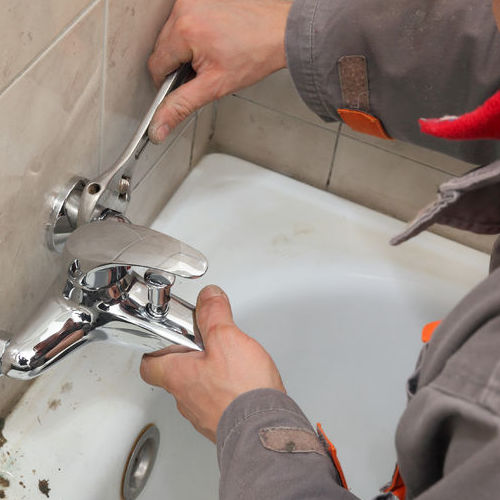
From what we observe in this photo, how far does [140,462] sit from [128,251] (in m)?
0.28

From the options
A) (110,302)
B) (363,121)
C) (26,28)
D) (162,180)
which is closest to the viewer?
(26,28)

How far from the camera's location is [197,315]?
1.81 ft

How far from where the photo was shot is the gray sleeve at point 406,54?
1.83ft

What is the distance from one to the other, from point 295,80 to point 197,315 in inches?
8.8

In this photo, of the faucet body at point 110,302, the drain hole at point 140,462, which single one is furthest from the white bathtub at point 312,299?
the faucet body at point 110,302

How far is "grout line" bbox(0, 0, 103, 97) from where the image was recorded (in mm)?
415

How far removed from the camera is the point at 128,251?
45cm

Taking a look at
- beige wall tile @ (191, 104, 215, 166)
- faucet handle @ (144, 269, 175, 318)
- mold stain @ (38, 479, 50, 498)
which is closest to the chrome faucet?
faucet handle @ (144, 269, 175, 318)

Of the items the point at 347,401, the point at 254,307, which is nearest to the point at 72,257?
the point at 254,307

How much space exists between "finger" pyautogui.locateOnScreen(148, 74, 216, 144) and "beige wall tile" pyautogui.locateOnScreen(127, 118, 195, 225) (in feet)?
0.39

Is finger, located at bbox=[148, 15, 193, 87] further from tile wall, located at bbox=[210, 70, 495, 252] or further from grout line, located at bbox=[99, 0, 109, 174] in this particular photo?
tile wall, located at bbox=[210, 70, 495, 252]

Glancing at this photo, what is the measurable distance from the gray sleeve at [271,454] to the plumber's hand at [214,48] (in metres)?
0.22

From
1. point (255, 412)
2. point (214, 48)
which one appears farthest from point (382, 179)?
point (255, 412)

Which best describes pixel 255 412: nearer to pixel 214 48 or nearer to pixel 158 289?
pixel 158 289
